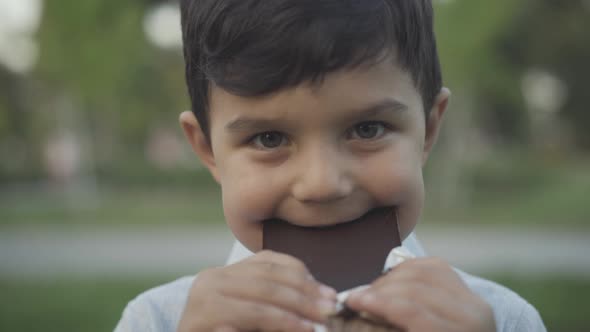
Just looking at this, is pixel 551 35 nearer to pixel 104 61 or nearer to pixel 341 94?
pixel 104 61

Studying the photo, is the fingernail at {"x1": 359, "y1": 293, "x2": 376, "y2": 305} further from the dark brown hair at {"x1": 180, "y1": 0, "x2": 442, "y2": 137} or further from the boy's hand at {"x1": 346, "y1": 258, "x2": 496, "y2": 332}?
the dark brown hair at {"x1": 180, "y1": 0, "x2": 442, "y2": 137}

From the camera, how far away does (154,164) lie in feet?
73.8

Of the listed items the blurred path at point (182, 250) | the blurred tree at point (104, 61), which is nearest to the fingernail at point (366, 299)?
the blurred tree at point (104, 61)

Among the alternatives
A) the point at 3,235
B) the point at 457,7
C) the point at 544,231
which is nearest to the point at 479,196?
the point at 544,231

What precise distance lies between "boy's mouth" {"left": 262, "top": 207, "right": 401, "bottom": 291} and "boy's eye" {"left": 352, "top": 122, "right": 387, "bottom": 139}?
0.60 ft

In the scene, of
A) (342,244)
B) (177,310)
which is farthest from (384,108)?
(177,310)

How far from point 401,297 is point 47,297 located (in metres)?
5.61

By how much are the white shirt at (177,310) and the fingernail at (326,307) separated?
0.66 meters

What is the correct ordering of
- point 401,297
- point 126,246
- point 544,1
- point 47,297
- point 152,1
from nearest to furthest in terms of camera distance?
point 401,297 < point 152,1 < point 47,297 < point 126,246 < point 544,1

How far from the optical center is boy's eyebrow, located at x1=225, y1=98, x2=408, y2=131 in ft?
4.54

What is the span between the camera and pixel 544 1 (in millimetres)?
25641

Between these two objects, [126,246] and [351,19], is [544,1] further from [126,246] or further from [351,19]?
[351,19]

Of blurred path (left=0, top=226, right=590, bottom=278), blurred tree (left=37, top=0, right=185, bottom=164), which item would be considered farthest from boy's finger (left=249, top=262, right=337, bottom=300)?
blurred path (left=0, top=226, right=590, bottom=278)

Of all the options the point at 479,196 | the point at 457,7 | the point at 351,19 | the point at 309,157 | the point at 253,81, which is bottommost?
the point at 479,196
